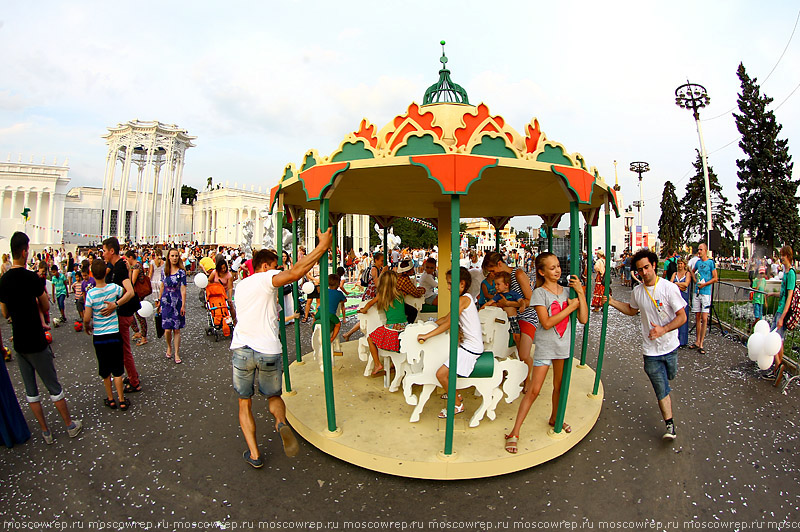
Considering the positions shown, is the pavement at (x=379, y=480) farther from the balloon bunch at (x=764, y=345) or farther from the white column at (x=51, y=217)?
the white column at (x=51, y=217)

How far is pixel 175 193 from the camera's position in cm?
6153

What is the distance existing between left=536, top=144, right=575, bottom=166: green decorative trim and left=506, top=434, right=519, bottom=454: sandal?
101 inches

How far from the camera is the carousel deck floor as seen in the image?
342 cm

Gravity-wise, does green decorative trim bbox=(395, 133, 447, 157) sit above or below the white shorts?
above

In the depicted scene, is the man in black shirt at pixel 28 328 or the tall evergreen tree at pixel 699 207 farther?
the tall evergreen tree at pixel 699 207

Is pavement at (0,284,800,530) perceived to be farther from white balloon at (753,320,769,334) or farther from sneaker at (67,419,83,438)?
white balloon at (753,320,769,334)

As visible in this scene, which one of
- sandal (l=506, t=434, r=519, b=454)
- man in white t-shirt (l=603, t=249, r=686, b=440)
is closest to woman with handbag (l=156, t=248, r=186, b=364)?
sandal (l=506, t=434, r=519, b=454)

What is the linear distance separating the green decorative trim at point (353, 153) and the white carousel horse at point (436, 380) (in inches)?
73.1

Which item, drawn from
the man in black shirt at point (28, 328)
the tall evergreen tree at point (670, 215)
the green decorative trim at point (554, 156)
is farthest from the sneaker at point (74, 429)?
the tall evergreen tree at point (670, 215)

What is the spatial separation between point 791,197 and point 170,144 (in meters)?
71.2

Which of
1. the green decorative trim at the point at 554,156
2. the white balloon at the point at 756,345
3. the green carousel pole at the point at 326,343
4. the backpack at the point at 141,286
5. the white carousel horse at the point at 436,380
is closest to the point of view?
the green decorative trim at the point at 554,156

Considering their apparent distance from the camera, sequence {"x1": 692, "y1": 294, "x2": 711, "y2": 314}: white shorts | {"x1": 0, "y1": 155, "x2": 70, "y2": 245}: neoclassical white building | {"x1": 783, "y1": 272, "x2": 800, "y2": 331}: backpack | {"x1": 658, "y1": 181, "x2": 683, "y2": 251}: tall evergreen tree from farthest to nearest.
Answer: {"x1": 0, "y1": 155, "x2": 70, "y2": 245}: neoclassical white building → {"x1": 658, "y1": 181, "x2": 683, "y2": 251}: tall evergreen tree → {"x1": 692, "y1": 294, "x2": 711, "y2": 314}: white shorts → {"x1": 783, "y1": 272, "x2": 800, "y2": 331}: backpack

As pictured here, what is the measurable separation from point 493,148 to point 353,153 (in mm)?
1260

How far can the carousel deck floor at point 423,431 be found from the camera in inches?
135
